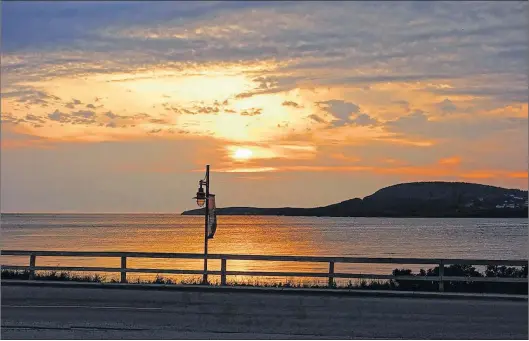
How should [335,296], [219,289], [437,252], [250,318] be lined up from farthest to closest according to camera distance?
[437,252]
[219,289]
[335,296]
[250,318]

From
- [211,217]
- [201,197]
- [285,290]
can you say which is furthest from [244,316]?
[211,217]

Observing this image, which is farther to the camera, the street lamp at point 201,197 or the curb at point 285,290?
the street lamp at point 201,197

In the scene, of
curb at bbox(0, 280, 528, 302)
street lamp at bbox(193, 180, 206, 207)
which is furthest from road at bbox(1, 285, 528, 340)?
street lamp at bbox(193, 180, 206, 207)

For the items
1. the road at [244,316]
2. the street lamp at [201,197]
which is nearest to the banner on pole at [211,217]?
the street lamp at [201,197]

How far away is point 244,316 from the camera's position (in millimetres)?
18625

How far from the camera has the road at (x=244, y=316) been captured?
54.3 ft

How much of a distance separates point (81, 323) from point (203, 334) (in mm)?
Result: 2988

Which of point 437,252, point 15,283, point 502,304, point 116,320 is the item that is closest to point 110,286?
point 15,283

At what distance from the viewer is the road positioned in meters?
16.6

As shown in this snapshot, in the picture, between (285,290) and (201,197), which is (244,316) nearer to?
(285,290)

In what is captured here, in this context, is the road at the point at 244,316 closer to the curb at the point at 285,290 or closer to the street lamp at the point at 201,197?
the curb at the point at 285,290

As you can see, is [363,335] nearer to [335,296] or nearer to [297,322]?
[297,322]

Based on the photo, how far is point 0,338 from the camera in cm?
1575

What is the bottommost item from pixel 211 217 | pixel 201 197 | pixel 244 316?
pixel 244 316
